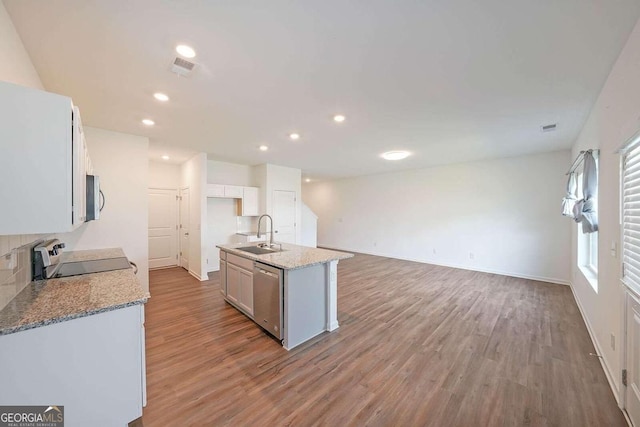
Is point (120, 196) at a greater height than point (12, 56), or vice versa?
point (12, 56)

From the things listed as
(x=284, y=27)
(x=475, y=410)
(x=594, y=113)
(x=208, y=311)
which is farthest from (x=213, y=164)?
(x=594, y=113)

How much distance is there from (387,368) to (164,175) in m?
6.57

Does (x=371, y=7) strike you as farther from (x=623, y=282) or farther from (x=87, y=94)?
(x=87, y=94)

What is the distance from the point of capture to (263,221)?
616cm

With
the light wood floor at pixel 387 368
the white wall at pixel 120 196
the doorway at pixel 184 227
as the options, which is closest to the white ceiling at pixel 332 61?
the white wall at pixel 120 196

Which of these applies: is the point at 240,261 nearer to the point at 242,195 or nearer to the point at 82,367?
the point at 82,367

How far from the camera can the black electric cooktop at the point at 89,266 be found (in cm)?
218

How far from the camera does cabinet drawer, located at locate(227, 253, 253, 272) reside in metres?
→ 3.08

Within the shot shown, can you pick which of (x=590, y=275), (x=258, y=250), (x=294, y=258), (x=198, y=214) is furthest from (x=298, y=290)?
(x=590, y=275)

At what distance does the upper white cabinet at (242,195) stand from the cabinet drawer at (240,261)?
2384 millimetres

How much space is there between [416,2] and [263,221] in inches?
211

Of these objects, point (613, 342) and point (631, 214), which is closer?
point (631, 214)

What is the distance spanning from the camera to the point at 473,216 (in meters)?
5.91

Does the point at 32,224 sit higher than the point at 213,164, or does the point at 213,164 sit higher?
the point at 213,164
